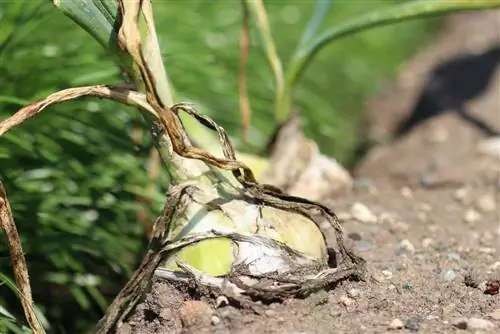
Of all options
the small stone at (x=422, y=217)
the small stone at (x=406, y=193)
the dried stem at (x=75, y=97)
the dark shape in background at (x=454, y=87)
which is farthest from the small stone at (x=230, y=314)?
the dark shape in background at (x=454, y=87)

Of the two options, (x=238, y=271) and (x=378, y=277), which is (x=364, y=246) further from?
(x=238, y=271)

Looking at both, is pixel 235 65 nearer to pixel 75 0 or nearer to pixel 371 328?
pixel 75 0

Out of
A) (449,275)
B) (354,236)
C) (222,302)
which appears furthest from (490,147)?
(222,302)

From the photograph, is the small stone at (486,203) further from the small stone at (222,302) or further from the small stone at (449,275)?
the small stone at (222,302)

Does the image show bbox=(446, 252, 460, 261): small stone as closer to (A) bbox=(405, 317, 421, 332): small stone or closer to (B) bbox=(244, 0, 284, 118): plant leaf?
(A) bbox=(405, 317, 421, 332): small stone

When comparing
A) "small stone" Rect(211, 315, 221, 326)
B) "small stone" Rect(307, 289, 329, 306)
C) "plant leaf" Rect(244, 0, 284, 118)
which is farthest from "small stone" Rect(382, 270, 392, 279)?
"plant leaf" Rect(244, 0, 284, 118)

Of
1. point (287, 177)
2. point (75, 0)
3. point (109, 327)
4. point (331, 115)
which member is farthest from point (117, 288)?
point (331, 115)
